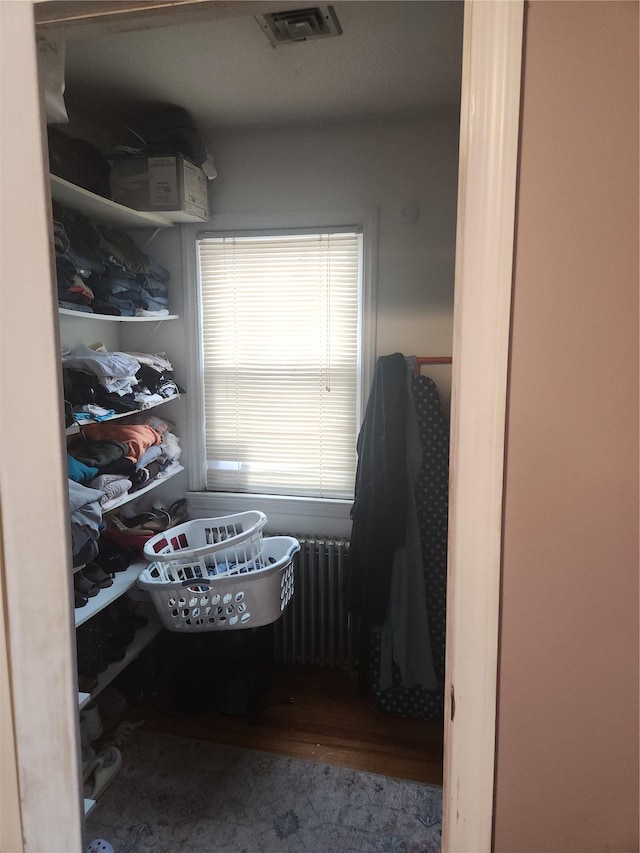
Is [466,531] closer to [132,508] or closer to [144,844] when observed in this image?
[144,844]

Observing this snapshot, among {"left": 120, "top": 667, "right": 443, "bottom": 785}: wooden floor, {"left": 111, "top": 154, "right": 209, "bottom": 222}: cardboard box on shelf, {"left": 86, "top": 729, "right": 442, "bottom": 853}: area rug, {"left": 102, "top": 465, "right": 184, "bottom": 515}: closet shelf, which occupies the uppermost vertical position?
{"left": 111, "top": 154, "right": 209, "bottom": 222}: cardboard box on shelf

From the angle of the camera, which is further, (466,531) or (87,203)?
(87,203)

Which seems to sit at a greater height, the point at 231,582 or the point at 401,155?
the point at 401,155

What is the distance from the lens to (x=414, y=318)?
2605 mm

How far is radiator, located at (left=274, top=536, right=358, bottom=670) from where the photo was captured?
2.72 meters

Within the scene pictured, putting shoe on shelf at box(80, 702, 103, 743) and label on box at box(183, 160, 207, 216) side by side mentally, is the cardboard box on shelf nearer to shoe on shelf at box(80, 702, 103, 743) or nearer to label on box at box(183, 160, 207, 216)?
label on box at box(183, 160, 207, 216)

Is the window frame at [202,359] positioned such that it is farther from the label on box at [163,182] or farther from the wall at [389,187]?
the label on box at [163,182]

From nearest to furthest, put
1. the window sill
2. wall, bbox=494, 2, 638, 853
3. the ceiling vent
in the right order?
1. wall, bbox=494, 2, 638, 853
2. the ceiling vent
3. the window sill

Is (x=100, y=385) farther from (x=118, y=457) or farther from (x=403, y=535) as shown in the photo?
(x=403, y=535)

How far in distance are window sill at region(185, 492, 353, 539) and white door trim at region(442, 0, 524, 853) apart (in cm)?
181

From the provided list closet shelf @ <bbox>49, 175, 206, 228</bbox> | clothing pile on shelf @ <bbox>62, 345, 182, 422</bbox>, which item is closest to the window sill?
clothing pile on shelf @ <bbox>62, 345, 182, 422</bbox>

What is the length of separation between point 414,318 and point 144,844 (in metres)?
2.26

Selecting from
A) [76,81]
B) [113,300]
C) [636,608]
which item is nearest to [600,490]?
[636,608]

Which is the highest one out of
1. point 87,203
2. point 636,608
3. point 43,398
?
point 87,203
